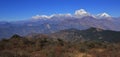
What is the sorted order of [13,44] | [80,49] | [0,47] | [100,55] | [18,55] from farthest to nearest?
[13,44] → [0,47] → [80,49] → [100,55] → [18,55]

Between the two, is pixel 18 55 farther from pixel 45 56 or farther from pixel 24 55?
pixel 45 56

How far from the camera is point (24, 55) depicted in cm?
2680

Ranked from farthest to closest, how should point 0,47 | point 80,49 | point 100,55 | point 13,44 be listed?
point 13,44 → point 0,47 → point 80,49 → point 100,55

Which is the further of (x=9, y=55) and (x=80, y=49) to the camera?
(x=80, y=49)

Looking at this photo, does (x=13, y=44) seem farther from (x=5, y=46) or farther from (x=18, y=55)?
(x=18, y=55)

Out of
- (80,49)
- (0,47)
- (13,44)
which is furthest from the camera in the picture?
(13,44)

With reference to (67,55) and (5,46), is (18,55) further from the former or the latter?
(5,46)

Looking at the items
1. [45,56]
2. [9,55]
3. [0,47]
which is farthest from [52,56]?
[0,47]

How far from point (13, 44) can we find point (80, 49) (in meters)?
13.4

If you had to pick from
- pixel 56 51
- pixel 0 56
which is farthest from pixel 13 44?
pixel 0 56

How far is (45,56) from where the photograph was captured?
27578mm

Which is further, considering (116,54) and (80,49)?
(80,49)

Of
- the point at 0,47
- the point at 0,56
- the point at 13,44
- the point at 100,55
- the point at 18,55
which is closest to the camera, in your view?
the point at 0,56

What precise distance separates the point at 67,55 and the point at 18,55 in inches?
237
